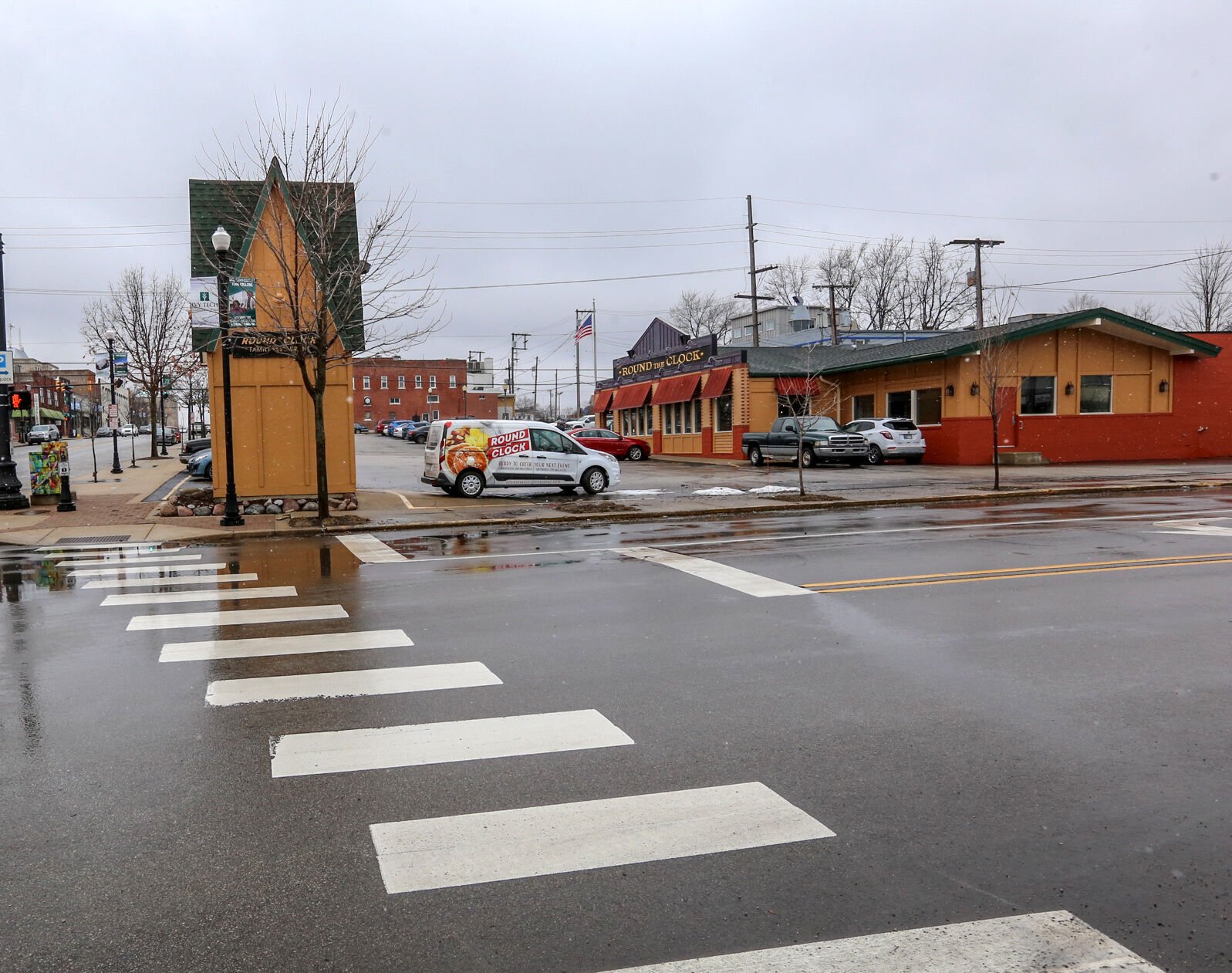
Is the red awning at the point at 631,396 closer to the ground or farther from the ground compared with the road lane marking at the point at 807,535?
farther from the ground

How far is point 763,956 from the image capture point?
317cm

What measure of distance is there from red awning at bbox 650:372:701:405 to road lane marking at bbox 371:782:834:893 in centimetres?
3900

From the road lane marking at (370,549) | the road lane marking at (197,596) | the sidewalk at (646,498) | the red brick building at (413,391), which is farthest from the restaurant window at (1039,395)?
the red brick building at (413,391)

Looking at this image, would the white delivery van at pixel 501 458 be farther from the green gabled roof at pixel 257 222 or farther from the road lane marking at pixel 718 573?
the road lane marking at pixel 718 573

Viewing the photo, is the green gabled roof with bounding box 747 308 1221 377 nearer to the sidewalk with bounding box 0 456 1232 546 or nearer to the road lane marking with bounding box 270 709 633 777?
the sidewalk with bounding box 0 456 1232 546

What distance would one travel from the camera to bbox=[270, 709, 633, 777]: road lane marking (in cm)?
494

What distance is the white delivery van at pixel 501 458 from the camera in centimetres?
2303

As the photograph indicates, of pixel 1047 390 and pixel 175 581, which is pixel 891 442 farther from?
pixel 175 581

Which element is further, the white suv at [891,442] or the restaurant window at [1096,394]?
the white suv at [891,442]

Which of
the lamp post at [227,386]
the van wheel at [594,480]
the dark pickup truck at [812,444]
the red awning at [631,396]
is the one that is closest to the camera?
the lamp post at [227,386]

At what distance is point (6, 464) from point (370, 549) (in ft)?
38.6

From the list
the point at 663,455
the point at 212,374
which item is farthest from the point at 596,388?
the point at 212,374

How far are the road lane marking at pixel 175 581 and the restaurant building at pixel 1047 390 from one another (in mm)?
24413

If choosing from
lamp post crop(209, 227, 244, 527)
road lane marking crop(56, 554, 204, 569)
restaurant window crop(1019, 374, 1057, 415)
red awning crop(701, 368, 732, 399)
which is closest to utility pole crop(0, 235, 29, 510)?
lamp post crop(209, 227, 244, 527)
